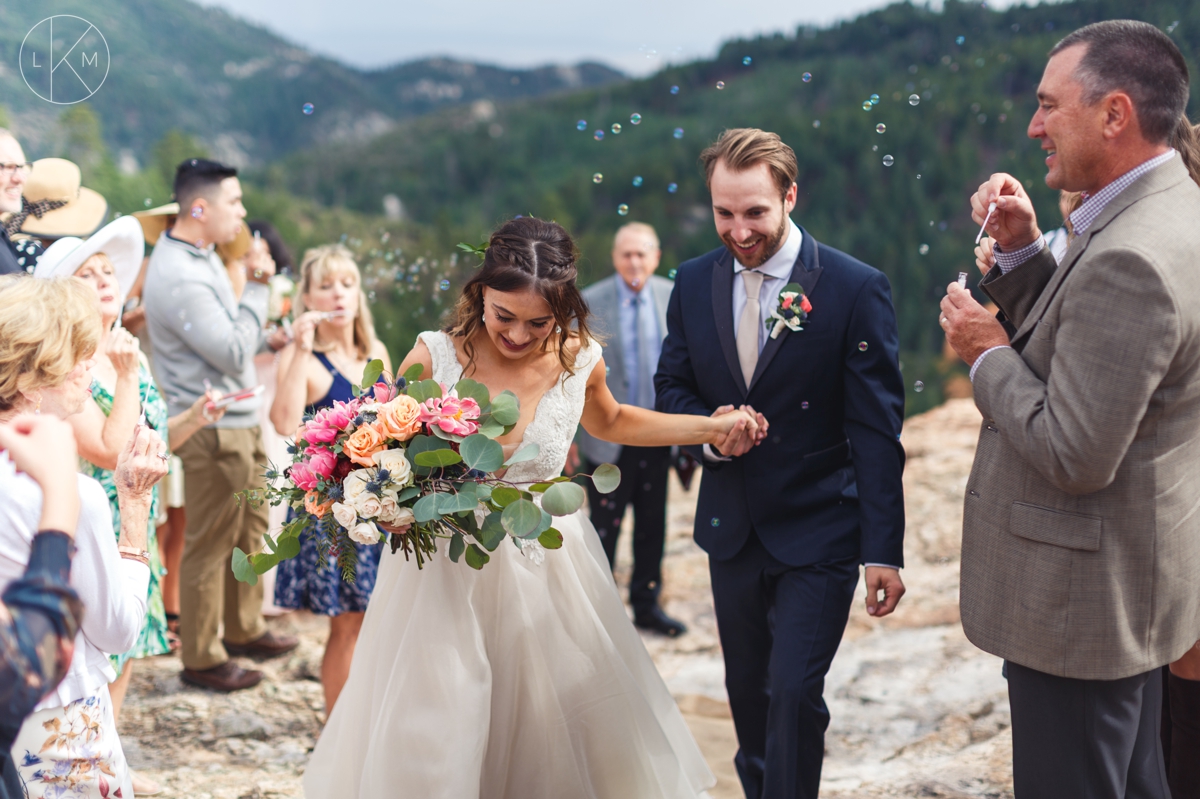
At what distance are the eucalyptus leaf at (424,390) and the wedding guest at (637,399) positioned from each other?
9.75ft

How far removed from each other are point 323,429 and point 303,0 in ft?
204

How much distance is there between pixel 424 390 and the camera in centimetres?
241

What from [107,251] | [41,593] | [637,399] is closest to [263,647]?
[107,251]

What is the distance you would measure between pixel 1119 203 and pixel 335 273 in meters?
3.12

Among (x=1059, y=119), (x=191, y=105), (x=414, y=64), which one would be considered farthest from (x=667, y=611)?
(x=414, y=64)

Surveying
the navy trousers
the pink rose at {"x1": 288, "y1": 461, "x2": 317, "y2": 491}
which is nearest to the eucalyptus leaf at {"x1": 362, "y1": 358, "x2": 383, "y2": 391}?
the pink rose at {"x1": 288, "y1": 461, "x2": 317, "y2": 491}

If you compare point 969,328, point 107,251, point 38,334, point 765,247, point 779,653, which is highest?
point 765,247

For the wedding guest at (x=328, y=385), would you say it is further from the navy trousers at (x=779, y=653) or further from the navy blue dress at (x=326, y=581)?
the navy trousers at (x=779, y=653)

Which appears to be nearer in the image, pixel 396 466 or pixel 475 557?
pixel 396 466

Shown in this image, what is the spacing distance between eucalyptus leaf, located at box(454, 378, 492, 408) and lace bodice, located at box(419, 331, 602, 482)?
0.30 meters

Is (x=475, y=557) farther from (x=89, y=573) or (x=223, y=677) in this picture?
(x=223, y=677)

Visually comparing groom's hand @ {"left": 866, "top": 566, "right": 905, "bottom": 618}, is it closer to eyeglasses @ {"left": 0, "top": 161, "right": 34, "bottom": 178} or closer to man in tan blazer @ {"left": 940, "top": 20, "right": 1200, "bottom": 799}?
man in tan blazer @ {"left": 940, "top": 20, "right": 1200, "bottom": 799}

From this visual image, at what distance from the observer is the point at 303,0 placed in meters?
56.7

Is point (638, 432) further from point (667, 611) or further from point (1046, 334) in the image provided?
point (667, 611)
